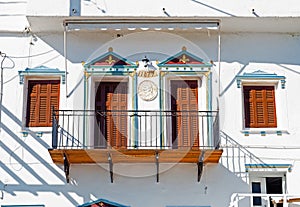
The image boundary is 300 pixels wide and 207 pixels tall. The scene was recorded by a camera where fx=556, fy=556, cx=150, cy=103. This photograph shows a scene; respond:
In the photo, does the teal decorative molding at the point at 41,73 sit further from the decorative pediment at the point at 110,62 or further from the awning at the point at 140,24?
the awning at the point at 140,24

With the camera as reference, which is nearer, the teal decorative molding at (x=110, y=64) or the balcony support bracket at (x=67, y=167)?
the balcony support bracket at (x=67, y=167)

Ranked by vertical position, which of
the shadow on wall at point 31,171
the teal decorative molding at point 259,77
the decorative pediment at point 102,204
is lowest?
the decorative pediment at point 102,204

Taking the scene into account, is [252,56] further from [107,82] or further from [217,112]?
[107,82]

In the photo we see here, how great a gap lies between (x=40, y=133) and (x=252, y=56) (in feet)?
16.9

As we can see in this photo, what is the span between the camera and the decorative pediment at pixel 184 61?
12.8m

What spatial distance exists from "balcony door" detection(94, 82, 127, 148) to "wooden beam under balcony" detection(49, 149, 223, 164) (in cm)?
58

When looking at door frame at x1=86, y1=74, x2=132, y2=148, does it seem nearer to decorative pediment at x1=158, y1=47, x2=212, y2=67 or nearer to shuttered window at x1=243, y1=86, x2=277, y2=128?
decorative pediment at x1=158, y1=47, x2=212, y2=67

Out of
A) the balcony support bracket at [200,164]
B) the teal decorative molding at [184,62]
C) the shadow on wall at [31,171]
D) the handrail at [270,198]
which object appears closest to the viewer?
the handrail at [270,198]

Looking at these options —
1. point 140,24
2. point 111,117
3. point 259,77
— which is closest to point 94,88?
point 111,117

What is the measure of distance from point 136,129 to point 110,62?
1.70 meters

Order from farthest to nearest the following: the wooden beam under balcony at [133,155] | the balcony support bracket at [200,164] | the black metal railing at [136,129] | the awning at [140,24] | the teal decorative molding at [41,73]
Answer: the teal decorative molding at [41,73] → the awning at [140,24] → the black metal railing at [136,129] → the balcony support bracket at [200,164] → the wooden beam under balcony at [133,155]

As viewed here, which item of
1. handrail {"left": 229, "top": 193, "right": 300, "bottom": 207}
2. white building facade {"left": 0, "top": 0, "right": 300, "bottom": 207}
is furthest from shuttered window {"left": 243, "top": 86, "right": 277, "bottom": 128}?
handrail {"left": 229, "top": 193, "right": 300, "bottom": 207}

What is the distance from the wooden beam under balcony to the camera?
11.5 metres

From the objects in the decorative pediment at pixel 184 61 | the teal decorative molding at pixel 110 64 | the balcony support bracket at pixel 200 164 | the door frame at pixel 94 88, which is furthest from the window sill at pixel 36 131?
the balcony support bracket at pixel 200 164
